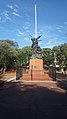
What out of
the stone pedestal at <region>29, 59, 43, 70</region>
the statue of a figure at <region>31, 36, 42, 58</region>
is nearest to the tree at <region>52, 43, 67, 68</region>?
the statue of a figure at <region>31, 36, 42, 58</region>

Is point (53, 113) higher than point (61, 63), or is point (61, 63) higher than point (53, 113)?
point (61, 63)

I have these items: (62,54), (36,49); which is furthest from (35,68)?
(62,54)

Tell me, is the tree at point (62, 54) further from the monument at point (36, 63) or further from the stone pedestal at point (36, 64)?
the stone pedestal at point (36, 64)

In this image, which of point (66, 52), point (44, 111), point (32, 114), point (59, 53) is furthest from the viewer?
point (59, 53)


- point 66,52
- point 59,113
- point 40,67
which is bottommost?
point 59,113

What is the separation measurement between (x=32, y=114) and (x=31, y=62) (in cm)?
2593

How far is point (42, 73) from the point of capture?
32438 millimetres

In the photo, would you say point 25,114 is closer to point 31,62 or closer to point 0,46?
point 31,62

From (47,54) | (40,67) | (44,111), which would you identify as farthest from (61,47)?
(44,111)

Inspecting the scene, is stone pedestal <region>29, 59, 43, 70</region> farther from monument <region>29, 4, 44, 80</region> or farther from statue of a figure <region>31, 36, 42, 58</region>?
statue of a figure <region>31, 36, 42, 58</region>

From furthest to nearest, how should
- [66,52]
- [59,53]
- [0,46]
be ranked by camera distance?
[59,53] → [66,52] → [0,46]

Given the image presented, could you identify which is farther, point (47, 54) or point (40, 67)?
point (47, 54)

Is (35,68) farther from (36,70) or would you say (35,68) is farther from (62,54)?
(62,54)

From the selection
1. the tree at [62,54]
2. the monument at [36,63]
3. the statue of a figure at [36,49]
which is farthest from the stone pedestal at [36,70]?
the tree at [62,54]
